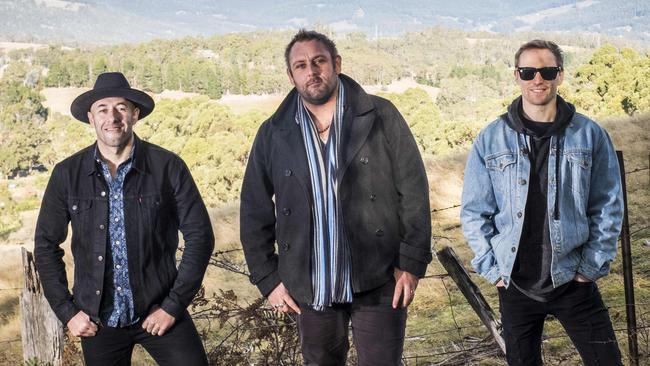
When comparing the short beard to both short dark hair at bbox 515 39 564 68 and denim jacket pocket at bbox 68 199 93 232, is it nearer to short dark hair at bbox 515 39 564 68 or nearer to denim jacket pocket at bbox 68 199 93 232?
short dark hair at bbox 515 39 564 68

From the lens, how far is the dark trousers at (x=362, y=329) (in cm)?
241

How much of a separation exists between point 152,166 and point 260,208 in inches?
16.1

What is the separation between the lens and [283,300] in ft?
8.16

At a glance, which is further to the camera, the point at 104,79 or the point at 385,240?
the point at 104,79

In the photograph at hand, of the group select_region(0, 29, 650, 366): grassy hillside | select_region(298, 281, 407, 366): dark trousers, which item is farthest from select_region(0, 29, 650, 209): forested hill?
select_region(298, 281, 407, 366): dark trousers

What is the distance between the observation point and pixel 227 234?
16781 millimetres

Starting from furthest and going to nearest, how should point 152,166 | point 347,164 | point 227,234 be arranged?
point 227,234
point 152,166
point 347,164

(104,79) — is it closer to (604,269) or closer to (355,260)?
(355,260)

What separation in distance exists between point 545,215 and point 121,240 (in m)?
1.45

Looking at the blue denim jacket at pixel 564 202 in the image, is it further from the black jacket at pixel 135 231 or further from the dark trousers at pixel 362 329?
the black jacket at pixel 135 231

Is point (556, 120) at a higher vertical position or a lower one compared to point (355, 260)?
higher

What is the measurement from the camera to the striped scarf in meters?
2.38

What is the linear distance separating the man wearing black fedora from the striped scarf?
443mm

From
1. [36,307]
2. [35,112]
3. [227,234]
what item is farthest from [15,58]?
[36,307]
